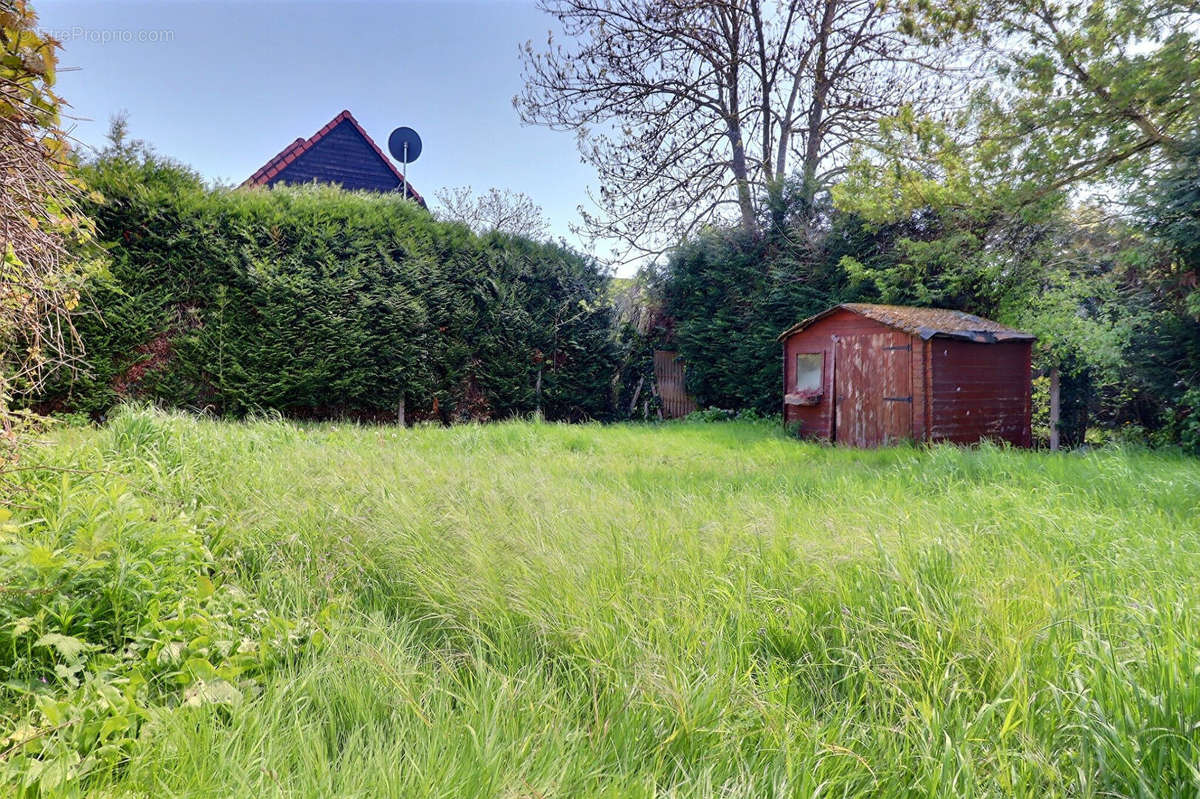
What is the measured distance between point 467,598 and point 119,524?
4.58ft

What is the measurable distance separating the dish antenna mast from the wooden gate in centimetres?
786

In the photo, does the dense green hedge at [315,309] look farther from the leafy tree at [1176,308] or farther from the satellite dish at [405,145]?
the leafy tree at [1176,308]

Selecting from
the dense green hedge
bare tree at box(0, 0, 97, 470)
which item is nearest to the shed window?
the dense green hedge

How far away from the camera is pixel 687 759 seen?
1.50m

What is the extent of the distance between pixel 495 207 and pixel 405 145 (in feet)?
23.6

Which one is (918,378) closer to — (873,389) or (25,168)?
(873,389)

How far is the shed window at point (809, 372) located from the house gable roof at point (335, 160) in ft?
39.2

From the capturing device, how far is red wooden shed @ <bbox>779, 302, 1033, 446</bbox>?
6.75 m

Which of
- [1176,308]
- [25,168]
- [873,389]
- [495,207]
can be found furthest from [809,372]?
[495,207]

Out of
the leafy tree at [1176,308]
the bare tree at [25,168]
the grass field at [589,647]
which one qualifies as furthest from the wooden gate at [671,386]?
the bare tree at [25,168]

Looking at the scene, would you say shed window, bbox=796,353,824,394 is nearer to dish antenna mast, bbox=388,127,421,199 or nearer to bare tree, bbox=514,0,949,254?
bare tree, bbox=514,0,949,254

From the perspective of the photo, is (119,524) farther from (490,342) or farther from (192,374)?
(490,342)

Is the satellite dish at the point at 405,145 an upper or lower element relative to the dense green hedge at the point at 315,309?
upper

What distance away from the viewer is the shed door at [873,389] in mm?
6961
